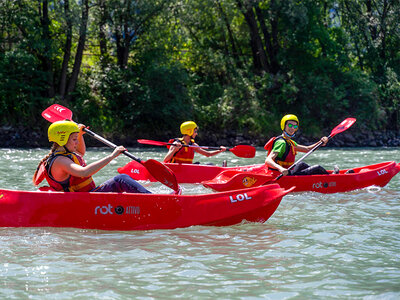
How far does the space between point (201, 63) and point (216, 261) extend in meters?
20.6

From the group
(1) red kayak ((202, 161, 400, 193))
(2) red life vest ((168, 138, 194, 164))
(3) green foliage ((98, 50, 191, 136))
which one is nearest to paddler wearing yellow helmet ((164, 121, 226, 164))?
(2) red life vest ((168, 138, 194, 164))

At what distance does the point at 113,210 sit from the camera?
4844 mm

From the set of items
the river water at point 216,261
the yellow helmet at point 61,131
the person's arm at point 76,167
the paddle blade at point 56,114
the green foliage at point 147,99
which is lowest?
the river water at point 216,261

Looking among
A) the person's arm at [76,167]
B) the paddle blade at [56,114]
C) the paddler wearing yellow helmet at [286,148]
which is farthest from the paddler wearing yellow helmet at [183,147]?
the person's arm at [76,167]

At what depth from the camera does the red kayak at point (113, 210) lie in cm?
479

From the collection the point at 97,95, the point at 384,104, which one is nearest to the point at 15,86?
the point at 97,95

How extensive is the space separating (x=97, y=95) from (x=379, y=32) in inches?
570

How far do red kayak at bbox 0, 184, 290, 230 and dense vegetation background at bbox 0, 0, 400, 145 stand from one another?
47.9 feet

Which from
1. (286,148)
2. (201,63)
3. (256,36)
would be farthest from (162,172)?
(256,36)

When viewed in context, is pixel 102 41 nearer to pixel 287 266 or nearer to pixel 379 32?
pixel 379 32

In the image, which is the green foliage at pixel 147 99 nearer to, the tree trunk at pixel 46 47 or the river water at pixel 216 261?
the tree trunk at pixel 46 47

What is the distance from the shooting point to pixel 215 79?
23828 millimetres

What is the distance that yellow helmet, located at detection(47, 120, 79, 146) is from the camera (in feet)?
15.2

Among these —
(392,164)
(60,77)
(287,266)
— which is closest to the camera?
(287,266)
